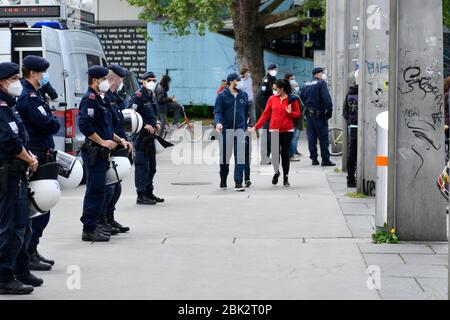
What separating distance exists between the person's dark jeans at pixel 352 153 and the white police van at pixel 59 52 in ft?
13.9

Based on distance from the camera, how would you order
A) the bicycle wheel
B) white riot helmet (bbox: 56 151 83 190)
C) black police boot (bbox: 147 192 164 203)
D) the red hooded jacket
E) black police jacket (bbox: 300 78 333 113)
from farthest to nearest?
the bicycle wheel < black police jacket (bbox: 300 78 333 113) < the red hooded jacket < black police boot (bbox: 147 192 164 203) < white riot helmet (bbox: 56 151 83 190)

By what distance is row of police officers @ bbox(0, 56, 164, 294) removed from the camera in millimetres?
7707

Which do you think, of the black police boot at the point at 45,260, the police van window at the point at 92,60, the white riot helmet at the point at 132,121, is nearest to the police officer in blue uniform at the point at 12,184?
the black police boot at the point at 45,260

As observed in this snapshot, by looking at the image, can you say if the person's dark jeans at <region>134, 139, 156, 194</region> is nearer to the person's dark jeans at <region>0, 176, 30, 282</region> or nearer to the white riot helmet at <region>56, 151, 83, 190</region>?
the white riot helmet at <region>56, 151, 83, 190</region>

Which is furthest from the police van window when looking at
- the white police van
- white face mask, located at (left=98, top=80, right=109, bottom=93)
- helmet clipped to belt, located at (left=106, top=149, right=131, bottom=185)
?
white face mask, located at (left=98, top=80, right=109, bottom=93)

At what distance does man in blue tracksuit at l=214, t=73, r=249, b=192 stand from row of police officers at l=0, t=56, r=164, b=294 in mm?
3722

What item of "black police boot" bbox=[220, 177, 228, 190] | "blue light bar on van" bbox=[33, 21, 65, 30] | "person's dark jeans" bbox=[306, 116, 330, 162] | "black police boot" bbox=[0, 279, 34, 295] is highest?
"blue light bar on van" bbox=[33, 21, 65, 30]

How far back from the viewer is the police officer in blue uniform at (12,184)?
763cm

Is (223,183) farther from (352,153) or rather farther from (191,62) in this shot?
(191,62)

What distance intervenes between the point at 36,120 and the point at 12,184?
1.30m

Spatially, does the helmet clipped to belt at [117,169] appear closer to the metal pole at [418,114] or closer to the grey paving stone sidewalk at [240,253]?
the grey paving stone sidewalk at [240,253]

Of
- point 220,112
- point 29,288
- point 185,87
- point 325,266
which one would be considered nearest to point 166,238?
point 325,266

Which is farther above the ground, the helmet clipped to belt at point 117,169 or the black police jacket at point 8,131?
the black police jacket at point 8,131
